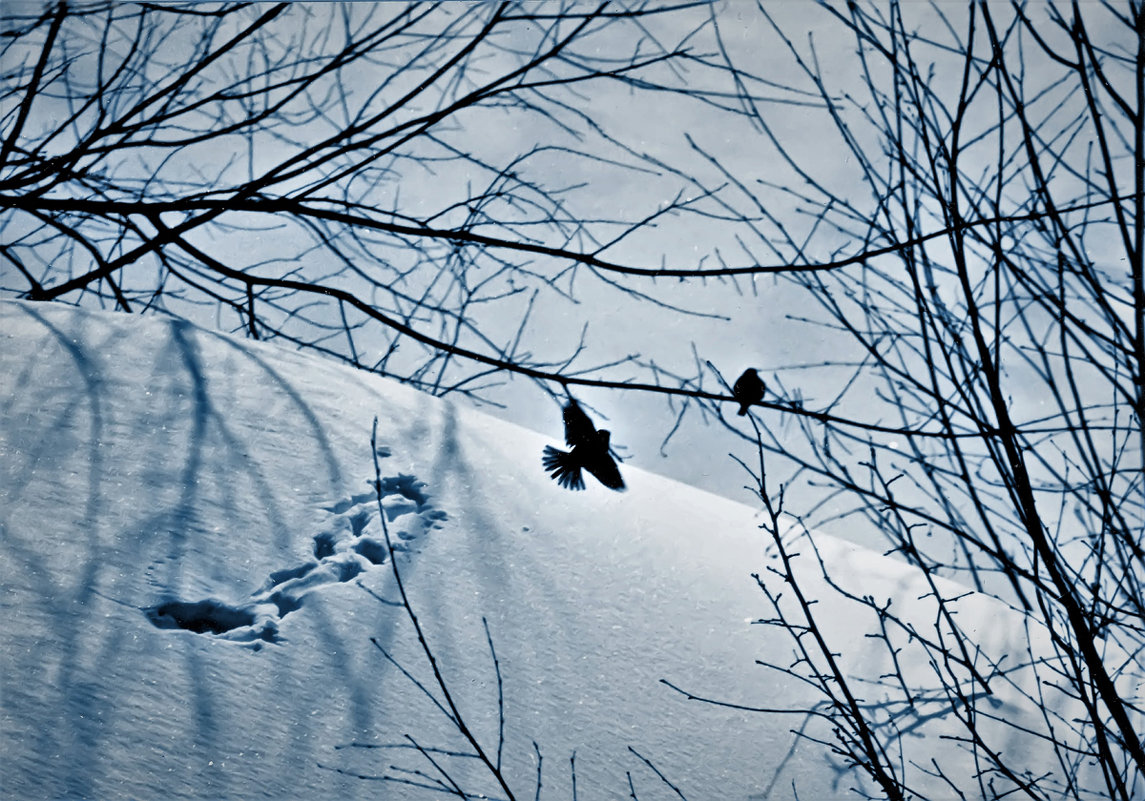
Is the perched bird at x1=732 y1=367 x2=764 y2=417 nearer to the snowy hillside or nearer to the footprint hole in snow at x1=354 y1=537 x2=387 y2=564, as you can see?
the snowy hillside

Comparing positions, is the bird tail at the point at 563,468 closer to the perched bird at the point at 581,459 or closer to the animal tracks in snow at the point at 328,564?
the perched bird at the point at 581,459

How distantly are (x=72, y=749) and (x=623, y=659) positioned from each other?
984 millimetres

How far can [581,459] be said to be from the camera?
7.99 feet

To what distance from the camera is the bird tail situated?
2344 millimetres

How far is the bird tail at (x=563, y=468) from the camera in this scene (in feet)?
7.69

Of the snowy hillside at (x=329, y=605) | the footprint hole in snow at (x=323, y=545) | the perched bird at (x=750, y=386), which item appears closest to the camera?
the snowy hillside at (x=329, y=605)

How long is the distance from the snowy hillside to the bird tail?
5 centimetres

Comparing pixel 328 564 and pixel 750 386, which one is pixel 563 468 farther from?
pixel 328 564

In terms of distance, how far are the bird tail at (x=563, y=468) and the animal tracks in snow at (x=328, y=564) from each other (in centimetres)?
43

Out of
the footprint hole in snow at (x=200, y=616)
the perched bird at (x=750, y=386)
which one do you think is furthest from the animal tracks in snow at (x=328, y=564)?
the perched bird at (x=750, y=386)

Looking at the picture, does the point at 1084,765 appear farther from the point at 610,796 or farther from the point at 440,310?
the point at 440,310

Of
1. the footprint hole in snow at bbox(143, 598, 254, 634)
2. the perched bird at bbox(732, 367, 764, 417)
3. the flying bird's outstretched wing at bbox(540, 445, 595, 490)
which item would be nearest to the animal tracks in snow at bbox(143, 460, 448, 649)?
the footprint hole in snow at bbox(143, 598, 254, 634)

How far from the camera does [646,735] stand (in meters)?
1.52

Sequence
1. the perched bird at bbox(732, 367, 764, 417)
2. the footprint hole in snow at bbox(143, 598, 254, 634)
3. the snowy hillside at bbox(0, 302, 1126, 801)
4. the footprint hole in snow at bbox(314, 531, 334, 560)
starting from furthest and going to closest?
the perched bird at bbox(732, 367, 764, 417)
the footprint hole in snow at bbox(314, 531, 334, 560)
the footprint hole in snow at bbox(143, 598, 254, 634)
the snowy hillside at bbox(0, 302, 1126, 801)
